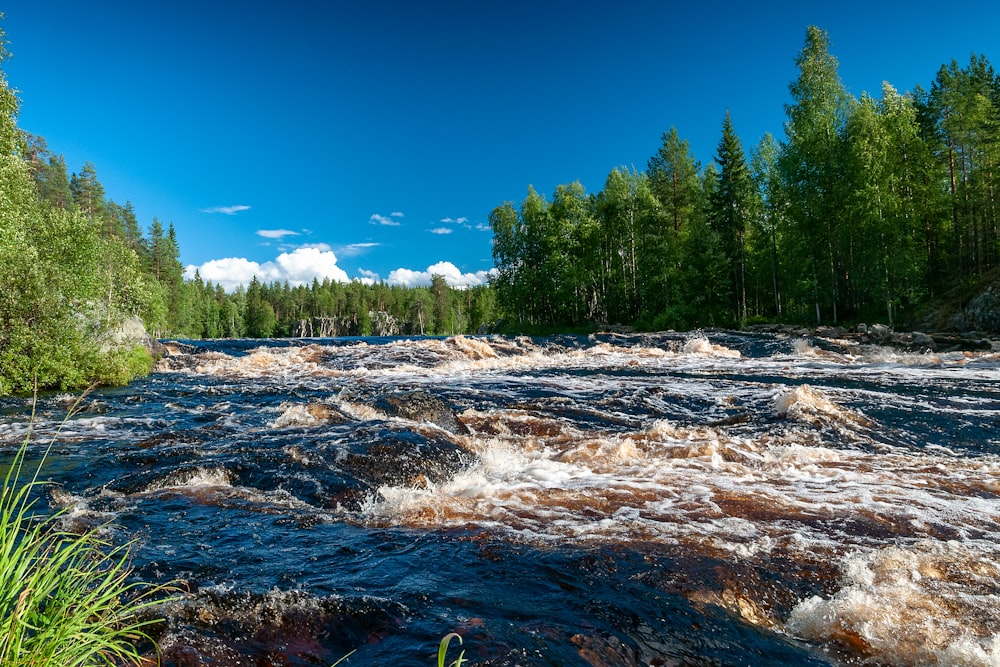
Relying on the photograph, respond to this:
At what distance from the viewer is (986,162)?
29.8 metres

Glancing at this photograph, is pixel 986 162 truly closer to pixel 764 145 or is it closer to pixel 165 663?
pixel 764 145

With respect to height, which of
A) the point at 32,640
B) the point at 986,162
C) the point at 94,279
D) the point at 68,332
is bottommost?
the point at 32,640

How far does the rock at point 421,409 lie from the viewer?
1000 centimetres

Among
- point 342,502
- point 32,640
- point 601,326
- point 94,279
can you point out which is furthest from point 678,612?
point 601,326

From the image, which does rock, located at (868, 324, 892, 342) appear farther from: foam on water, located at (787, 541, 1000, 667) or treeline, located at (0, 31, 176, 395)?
treeline, located at (0, 31, 176, 395)

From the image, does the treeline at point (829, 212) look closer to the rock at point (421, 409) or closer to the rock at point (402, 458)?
the rock at point (421, 409)

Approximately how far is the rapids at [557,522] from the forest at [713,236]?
4.21 m

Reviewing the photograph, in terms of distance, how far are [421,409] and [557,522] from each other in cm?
586

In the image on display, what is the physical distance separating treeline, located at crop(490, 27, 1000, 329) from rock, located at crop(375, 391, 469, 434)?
2776cm

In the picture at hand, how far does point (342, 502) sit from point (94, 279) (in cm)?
1489

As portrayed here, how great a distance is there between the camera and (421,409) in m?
10.7

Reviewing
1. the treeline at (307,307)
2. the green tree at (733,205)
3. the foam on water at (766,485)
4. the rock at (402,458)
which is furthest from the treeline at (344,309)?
A: the rock at (402,458)

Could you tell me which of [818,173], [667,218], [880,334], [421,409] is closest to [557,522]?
[421,409]

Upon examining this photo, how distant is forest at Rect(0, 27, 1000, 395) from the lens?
15445 mm
